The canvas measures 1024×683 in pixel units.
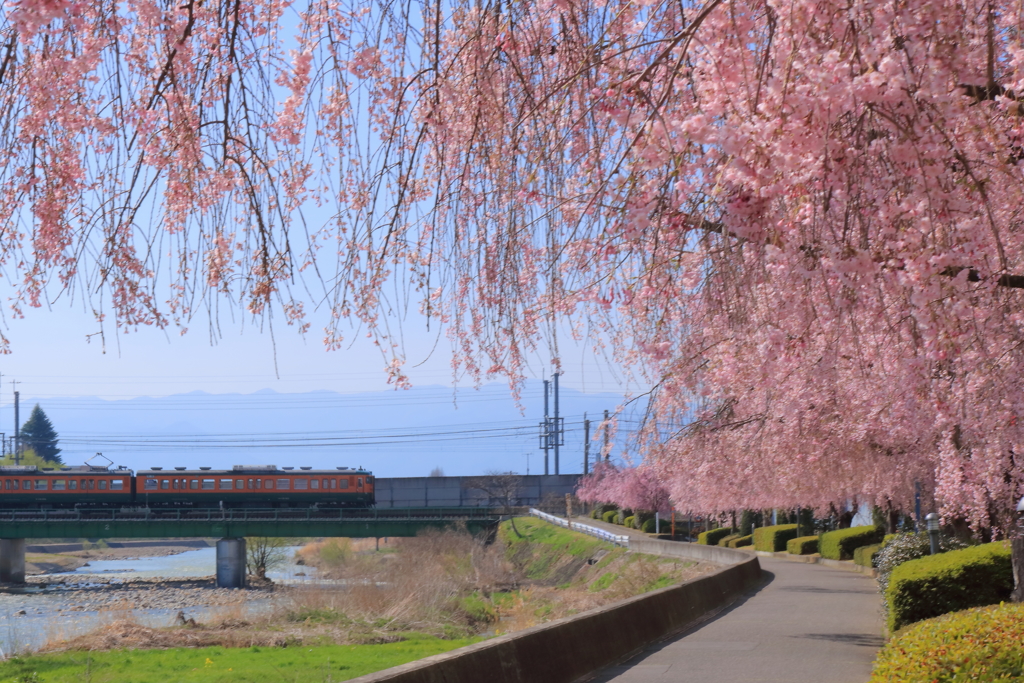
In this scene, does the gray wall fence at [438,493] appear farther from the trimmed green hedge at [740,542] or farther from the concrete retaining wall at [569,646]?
the concrete retaining wall at [569,646]

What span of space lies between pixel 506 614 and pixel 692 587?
1845 centimetres

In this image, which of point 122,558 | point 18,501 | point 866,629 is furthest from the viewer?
point 122,558

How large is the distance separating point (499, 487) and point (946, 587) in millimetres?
73652

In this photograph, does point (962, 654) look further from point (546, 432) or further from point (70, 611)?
point (546, 432)

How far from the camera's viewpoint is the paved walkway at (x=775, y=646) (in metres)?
9.99

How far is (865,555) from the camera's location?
104 ft

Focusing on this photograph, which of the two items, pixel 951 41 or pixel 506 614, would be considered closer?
pixel 951 41

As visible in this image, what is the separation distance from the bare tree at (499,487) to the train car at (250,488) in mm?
19170

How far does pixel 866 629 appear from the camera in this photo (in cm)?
1530

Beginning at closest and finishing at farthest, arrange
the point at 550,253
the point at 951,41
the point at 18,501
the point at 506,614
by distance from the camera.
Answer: the point at 951,41 → the point at 550,253 → the point at 506,614 → the point at 18,501

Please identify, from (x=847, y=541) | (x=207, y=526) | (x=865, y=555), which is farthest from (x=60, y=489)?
(x=865, y=555)

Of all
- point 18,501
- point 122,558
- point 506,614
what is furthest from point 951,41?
point 122,558

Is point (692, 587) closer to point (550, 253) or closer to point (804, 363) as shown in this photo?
point (804, 363)

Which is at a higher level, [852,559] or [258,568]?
[852,559]
